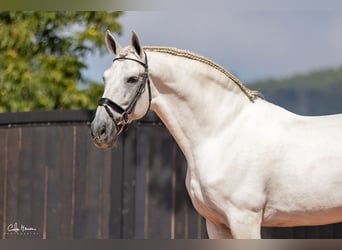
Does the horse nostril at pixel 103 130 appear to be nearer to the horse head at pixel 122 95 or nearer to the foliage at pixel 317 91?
the horse head at pixel 122 95

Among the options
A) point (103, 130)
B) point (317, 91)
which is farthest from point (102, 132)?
point (317, 91)

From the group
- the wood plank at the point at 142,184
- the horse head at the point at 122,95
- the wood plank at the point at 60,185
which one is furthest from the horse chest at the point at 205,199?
the wood plank at the point at 60,185

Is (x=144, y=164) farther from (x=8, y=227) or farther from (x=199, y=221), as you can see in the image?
(x=8, y=227)

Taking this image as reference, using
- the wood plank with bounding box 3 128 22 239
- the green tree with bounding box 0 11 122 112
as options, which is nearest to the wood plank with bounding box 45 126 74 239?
the wood plank with bounding box 3 128 22 239

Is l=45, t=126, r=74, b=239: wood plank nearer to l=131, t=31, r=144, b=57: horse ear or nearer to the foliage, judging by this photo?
l=131, t=31, r=144, b=57: horse ear

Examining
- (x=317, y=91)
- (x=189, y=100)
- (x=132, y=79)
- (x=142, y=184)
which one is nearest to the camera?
(x=132, y=79)

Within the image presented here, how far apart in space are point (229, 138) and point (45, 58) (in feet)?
25.7

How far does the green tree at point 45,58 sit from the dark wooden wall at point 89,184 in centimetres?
423

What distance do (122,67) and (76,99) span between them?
286 inches

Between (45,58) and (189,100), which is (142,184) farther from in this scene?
(45,58)

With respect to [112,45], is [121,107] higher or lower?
lower

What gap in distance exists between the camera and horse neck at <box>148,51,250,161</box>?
472cm

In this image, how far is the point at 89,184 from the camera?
7.31 metres

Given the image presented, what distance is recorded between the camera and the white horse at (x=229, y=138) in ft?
14.6
